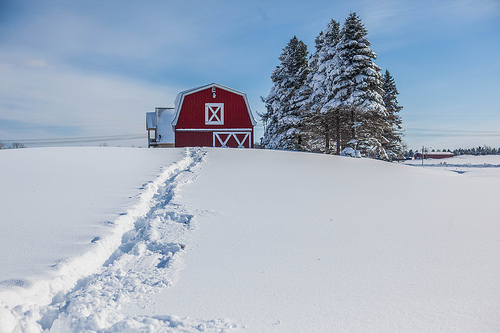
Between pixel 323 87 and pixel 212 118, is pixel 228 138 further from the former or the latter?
pixel 323 87

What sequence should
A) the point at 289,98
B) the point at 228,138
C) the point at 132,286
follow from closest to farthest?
1. the point at 132,286
2. the point at 228,138
3. the point at 289,98

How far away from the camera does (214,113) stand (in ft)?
66.9

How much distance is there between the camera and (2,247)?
9.84 feet

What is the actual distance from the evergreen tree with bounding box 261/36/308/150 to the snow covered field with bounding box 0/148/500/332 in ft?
54.8

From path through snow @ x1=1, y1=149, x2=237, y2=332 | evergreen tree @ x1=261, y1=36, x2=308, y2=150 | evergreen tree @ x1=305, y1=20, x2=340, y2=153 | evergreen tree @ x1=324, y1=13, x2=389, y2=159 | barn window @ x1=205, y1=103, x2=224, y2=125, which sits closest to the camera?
path through snow @ x1=1, y1=149, x2=237, y2=332

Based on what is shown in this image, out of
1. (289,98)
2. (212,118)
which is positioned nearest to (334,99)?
(289,98)

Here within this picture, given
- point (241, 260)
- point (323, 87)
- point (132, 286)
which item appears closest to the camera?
point (132, 286)

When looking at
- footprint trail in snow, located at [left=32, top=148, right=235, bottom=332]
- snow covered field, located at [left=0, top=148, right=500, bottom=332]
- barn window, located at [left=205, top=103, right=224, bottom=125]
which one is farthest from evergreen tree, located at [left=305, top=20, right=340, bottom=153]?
footprint trail in snow, located at [left=32, top=148, right=235, bottom=332]

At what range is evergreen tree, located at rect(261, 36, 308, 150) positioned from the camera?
2227 cm

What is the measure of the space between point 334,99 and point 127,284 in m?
17.2

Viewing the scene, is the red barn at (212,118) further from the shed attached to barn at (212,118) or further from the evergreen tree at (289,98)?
the evergreen tree at (289,98)

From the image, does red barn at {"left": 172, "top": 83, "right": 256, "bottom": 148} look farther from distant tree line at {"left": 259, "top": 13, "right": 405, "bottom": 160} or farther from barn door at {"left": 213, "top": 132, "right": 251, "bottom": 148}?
distant tree line at {"left": 259, "top": 13, "right": 405, "bottom": 160}

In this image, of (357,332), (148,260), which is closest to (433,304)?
(357,332)

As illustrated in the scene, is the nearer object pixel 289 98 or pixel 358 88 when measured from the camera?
pixel 358 88
